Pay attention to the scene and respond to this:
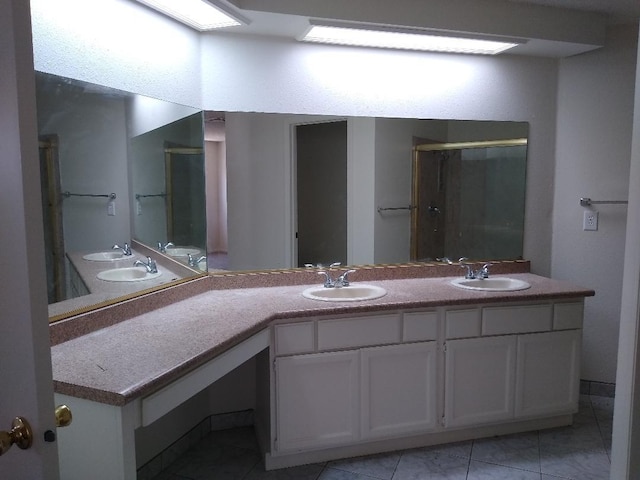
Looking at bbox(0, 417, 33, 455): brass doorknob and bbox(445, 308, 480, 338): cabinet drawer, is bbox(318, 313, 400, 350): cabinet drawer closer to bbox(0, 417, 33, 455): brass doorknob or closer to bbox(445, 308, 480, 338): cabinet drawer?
bbox(445, 308, 480, 338): cabinet drawer

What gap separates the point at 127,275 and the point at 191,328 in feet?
1.41

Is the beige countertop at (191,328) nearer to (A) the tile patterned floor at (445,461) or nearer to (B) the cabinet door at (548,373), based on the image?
(B) the cabinet door at (548,373)

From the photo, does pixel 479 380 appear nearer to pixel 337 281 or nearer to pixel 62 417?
pixel 337 281

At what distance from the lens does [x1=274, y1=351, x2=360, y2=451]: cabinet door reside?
2.04m

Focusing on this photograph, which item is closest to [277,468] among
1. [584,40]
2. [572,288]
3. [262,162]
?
[262,162]

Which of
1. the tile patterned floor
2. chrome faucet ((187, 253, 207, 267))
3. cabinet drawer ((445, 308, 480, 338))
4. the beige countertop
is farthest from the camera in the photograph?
chrome faucet ((187, 253, 207, 267))

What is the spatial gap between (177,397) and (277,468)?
37.1 inches

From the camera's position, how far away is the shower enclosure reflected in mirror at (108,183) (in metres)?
1.54

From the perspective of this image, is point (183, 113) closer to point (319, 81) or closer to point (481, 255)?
point (319, 81)

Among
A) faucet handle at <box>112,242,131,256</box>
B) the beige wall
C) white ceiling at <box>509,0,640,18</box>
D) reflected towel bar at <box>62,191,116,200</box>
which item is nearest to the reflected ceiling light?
white ceiling at <box>509,0,640,18</box>

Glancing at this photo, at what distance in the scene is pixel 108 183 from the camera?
178 cm

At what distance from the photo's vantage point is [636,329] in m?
1.20

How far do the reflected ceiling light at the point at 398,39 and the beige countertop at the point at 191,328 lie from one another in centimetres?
131

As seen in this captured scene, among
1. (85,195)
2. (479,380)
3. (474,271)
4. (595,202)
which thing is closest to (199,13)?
(85,195)
